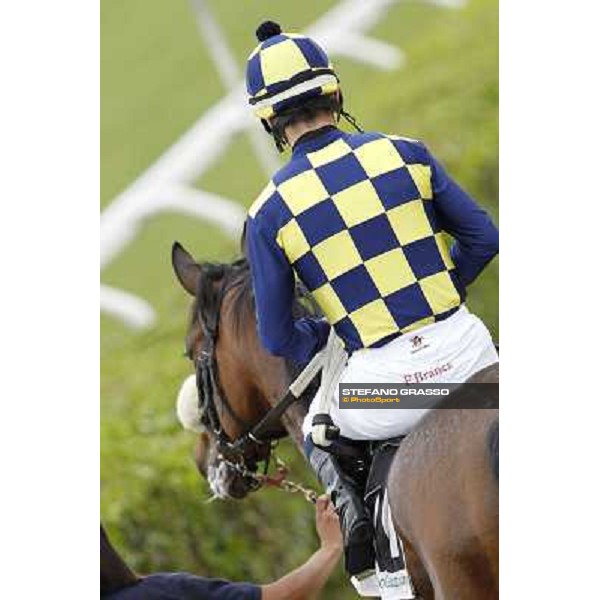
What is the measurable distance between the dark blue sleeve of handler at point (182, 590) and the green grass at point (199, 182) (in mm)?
1081

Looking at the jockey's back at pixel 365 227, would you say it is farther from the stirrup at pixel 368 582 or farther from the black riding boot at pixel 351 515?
the stirrup at pixel 368 582

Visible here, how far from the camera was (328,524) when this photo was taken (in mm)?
5047

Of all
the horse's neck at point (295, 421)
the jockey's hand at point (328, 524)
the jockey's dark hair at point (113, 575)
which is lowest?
the jockey's hand at point (328, 524)

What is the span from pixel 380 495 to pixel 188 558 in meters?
1.98

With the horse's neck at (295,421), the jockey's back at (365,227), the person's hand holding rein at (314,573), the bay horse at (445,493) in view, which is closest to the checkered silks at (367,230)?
the jockey's back at (365,227)

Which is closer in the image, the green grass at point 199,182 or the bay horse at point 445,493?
the bay horse at point 445,493

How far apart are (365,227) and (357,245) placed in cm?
5

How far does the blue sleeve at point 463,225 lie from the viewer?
182 inches

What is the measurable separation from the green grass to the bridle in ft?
1.84

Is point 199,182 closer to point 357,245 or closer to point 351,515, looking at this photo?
point 357,245

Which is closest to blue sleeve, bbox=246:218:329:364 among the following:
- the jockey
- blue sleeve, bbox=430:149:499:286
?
the jockey
